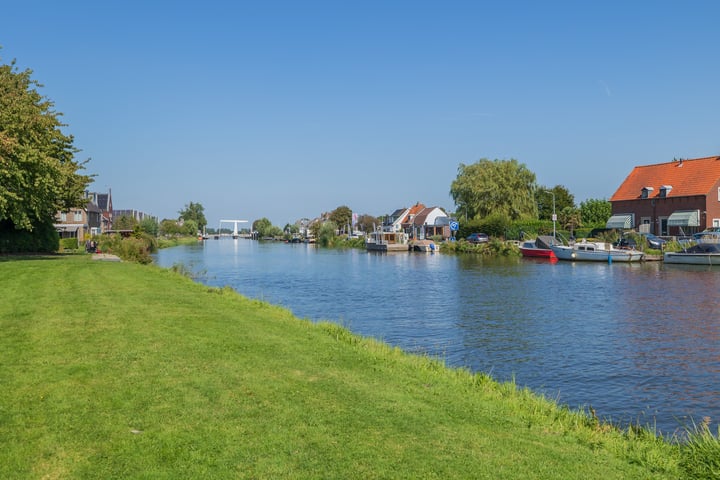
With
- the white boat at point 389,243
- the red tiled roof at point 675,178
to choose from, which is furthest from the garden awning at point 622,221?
the white boat at point 389,243

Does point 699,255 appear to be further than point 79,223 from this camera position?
No

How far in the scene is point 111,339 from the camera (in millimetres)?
11812

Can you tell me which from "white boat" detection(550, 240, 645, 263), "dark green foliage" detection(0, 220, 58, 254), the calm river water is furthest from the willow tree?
"dark green foliage" detection(0, 220, 58, 254)

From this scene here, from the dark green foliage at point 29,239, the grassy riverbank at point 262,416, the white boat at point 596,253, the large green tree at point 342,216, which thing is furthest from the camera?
the large green tree at point 342,216

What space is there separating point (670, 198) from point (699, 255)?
17.9m

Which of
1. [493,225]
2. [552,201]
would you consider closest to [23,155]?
[493,225]

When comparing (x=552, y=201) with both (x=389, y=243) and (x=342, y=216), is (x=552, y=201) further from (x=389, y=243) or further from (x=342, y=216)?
(x=342, y=216)

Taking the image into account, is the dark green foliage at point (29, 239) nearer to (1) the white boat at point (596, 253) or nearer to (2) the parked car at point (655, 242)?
(1) the white boat at point (596, 253)

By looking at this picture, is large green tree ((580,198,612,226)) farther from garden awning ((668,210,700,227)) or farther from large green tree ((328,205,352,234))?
large green tree ((328,205,352,234))

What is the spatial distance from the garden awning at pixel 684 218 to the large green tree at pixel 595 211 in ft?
80.3

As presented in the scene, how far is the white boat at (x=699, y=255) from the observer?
49.8 metres

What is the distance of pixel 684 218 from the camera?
2511 inches

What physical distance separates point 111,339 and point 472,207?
8405cm

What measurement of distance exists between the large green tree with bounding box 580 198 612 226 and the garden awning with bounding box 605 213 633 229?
1782cm
